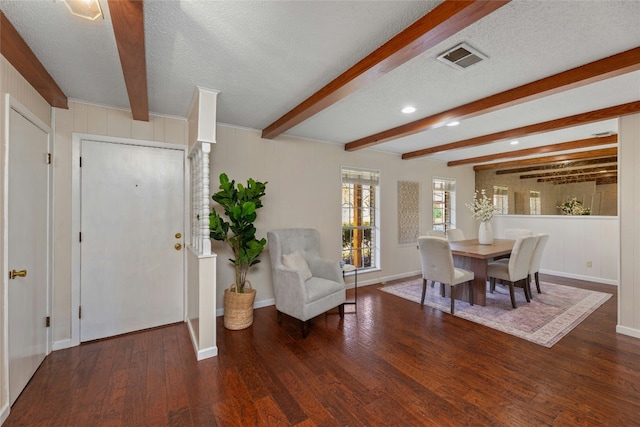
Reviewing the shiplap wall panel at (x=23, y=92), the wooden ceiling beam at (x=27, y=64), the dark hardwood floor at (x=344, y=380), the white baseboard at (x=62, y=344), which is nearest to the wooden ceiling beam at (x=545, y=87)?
the dark hardwood floor at (x=344, y=380)

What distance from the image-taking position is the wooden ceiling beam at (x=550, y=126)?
2855 millimetres

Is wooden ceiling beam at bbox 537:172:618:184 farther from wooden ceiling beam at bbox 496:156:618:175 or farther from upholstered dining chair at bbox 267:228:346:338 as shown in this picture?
upholstered dining chair at bbox 267:228:346:338

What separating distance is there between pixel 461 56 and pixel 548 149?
4007 mm

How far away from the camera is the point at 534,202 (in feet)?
19.6

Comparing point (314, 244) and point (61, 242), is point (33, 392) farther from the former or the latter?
point (314, 244)

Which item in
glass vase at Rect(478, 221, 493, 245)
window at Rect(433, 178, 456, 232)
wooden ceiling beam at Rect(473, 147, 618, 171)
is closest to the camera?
glass vase at Rect(478, 221, 493, 245)

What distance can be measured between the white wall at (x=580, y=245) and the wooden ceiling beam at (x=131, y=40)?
6991 millimetres

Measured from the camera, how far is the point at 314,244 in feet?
12.6

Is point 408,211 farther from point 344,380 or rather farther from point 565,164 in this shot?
point 344,380

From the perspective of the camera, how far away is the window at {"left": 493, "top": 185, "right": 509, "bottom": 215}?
6.40 meters

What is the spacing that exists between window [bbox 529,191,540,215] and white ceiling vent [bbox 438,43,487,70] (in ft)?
17.1

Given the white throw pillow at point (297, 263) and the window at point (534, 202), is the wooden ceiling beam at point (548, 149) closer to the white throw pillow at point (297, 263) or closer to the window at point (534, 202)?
the window at point (534, 202)

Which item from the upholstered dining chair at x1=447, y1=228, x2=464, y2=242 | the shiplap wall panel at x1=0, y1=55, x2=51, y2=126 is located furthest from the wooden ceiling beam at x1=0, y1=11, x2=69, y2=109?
the upholstered dining chair at x1=447, y1=228, x2=464, y2=242

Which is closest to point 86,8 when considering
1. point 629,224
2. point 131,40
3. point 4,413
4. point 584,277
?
point 131,40
